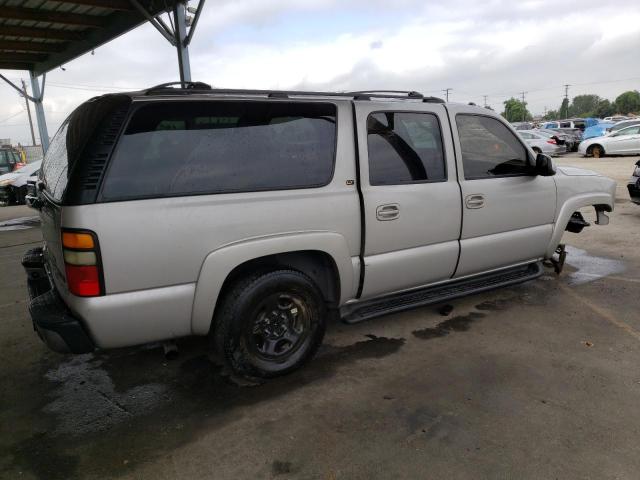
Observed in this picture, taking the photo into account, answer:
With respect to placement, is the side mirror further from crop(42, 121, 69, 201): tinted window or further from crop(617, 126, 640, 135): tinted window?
crop(617, 126, 640, 135): tinted window

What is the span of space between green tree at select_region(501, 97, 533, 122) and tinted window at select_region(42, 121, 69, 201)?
117826 millimetres

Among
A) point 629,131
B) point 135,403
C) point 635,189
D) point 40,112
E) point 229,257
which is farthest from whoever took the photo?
point 629,131

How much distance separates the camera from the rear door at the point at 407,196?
11.0ft

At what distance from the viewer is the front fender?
272 centimetres

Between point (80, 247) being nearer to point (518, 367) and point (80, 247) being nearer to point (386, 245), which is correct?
point (386, 245)

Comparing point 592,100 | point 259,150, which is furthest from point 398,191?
point 592,100

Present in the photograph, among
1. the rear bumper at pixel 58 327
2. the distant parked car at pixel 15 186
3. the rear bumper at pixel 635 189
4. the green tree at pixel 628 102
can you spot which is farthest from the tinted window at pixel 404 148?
the green tree at pixel 628 102

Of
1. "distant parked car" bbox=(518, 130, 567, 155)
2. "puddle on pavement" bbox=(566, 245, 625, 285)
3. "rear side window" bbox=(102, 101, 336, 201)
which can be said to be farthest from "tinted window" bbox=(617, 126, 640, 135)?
"rear side window" bbox=(102, 101, 336, 201)

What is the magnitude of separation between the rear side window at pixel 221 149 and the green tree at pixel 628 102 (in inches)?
4418

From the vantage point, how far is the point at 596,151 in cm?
2072

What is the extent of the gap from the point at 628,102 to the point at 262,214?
118061mm

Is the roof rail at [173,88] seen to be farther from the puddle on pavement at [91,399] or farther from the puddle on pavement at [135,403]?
the puddle on pavement at [91,399]

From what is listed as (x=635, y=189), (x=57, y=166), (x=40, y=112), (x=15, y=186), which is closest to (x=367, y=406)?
(x=57, y=166)

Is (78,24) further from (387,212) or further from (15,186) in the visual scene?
(387,212)
